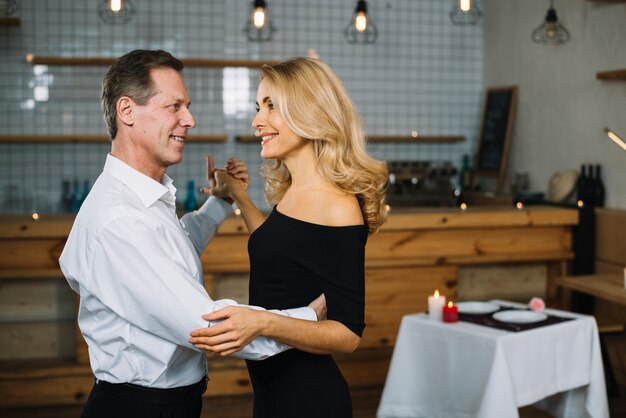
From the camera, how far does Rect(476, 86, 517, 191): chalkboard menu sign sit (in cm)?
606

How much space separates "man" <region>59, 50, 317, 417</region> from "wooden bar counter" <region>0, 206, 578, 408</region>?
2.41m

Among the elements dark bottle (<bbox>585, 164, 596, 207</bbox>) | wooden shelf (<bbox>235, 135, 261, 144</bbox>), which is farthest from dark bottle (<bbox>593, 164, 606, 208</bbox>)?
wooden shelf (<bbox>235, 135, 261, 144</bbox>)

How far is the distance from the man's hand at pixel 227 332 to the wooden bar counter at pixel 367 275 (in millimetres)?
2718

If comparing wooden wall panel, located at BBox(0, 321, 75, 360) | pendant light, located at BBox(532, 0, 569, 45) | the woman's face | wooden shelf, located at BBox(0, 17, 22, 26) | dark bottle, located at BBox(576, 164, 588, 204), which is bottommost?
wooden wall panel, located at BBox(0, 321, 75, 360)

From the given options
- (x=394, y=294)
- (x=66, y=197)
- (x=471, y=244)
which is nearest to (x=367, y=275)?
(x=394, y=294)

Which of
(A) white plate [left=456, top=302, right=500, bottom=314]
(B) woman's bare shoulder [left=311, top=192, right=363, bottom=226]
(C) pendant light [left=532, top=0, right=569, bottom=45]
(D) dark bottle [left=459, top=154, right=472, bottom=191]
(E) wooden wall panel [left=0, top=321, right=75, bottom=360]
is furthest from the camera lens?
(D) dark bottle [left=459, top=154, right=472, bottom=191]

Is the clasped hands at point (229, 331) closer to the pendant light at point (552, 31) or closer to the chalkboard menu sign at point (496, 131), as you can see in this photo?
the pendant light at point (552, 31)

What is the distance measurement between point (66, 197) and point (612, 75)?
3.83 meters

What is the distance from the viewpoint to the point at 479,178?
6625mm

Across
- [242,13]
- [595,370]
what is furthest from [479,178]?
[595,370]

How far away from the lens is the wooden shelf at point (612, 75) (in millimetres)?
4512

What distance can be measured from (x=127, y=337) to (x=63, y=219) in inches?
104

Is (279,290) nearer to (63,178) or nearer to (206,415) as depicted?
(206,415)

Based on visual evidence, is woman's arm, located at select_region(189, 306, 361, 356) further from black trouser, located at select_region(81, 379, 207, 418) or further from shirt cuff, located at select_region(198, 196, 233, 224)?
shirt cuff, located at select_region(198, 196, 233, 224)
